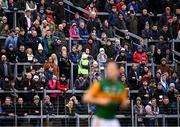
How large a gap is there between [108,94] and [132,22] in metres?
16.8

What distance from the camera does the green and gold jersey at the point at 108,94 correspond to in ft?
49.4

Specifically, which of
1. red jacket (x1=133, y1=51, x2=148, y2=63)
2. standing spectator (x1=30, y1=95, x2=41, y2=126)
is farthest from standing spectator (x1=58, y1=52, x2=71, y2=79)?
red jacket (x1=133, y1=51, x2=148, y2=63)

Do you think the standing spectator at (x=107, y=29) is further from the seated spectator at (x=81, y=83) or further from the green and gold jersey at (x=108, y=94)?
the green and gold jersey at (x=108, y=94)

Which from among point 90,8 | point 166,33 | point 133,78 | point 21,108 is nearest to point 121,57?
point 133,78

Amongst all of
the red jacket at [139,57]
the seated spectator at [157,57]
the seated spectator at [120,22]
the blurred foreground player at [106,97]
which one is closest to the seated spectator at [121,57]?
the red jacket at [139,57]

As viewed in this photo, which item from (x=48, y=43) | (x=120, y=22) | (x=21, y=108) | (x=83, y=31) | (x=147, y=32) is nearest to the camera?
(x=21, y=108)

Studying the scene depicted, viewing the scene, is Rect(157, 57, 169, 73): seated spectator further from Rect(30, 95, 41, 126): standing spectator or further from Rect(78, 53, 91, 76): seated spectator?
Rect(30, 95, 41, 126): standing spectator

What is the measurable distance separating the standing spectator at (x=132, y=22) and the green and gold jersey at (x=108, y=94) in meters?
16.5

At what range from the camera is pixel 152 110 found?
87.0 ft

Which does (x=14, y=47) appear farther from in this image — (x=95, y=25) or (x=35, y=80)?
(x=95, y=25)

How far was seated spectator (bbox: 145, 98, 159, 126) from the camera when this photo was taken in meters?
26.1

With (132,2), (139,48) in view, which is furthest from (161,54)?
(132,2)

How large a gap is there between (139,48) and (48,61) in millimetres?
3930

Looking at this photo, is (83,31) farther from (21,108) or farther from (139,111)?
(21,108)
